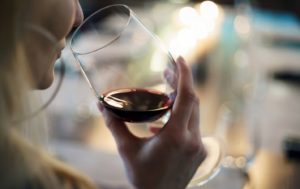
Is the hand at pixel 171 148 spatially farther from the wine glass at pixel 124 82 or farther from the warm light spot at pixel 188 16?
the warm light spot at pixel 188 16

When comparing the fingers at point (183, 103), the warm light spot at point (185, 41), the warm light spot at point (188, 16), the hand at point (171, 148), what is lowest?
the warm light spot at point (185, 41)

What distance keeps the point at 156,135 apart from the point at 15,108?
267mm

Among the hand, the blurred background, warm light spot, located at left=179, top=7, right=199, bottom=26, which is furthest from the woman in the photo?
warm light spot, located at left=179, top=7, right=199, bottom=26

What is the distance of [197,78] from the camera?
6.18ft

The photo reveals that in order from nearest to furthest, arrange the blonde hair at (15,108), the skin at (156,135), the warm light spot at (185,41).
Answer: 1. the blonde hair at (15,108)
2. the skin at (156,135)
3. the warm light spot at (185,41)

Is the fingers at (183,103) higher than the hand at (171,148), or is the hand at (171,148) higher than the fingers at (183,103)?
the fingers at (183,103)

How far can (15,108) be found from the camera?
0.70 meters

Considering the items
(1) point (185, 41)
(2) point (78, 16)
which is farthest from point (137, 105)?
(1) point (185, 41)

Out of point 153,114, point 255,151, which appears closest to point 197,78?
point 255,151

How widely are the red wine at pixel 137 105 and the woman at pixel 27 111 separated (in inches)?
1.0

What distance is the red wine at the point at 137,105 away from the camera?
0.89m

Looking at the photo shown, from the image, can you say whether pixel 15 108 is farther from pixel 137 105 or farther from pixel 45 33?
pixel 137 105

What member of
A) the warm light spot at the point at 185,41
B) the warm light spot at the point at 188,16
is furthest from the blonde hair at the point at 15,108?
the warm light spot at the point at 188,16

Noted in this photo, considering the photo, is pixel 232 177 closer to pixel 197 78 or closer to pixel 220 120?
pixel 220 120
